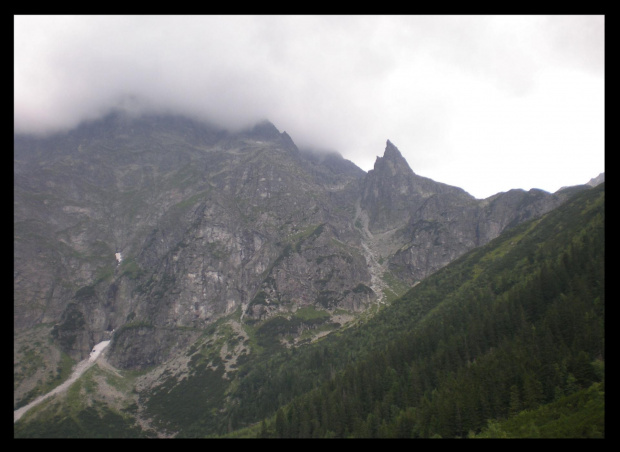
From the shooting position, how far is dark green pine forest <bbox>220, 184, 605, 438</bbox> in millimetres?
64562

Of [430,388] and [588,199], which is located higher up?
[588,199]

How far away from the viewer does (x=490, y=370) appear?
260 ft

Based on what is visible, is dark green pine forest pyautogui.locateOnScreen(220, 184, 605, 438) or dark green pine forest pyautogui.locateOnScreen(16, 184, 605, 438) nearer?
dark green pine forest pyautogui.locateOnScreen(220, 184, 605, 438)

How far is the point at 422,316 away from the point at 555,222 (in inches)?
3731

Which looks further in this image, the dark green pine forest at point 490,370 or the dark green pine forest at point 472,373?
the dark green pine forest at point 472,373

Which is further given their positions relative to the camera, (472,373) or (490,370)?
(472,373)

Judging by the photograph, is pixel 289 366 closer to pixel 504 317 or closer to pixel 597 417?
pixel 504 317

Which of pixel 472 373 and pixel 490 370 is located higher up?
pixel 490 370

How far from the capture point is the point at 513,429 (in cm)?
5962

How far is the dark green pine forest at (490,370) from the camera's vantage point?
2542 inches
